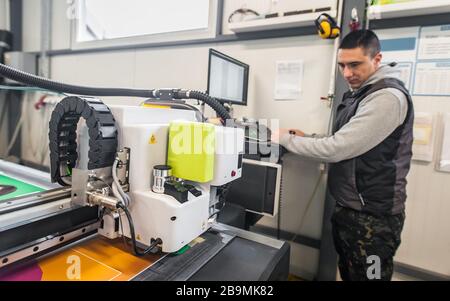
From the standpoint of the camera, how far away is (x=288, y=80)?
205cm

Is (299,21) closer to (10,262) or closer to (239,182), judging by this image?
(239,182)

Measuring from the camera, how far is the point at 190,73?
2453mm

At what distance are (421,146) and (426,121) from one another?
0.51 ft

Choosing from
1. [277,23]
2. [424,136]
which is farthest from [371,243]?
[277,23]

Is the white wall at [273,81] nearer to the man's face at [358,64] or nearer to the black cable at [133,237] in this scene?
the man's face at [358,64]

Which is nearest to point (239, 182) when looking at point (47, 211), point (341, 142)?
point (341, 142)

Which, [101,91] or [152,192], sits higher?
[101,91]

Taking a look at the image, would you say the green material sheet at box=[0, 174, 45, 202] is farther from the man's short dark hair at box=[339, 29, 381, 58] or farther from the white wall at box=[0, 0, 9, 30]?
the white wall at box=[0, 0, 9, 30]

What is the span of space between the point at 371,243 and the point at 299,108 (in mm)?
1044

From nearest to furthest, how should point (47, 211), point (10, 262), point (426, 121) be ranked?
point (10, 262) < point (47, 211) < point (426, 121)

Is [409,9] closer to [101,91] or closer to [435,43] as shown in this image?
[435,43]

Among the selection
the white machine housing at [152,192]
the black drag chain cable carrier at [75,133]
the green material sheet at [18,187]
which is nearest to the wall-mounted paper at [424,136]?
the white machine housing at [152,192]

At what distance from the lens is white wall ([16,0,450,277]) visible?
172cm

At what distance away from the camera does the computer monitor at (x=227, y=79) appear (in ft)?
5.28
